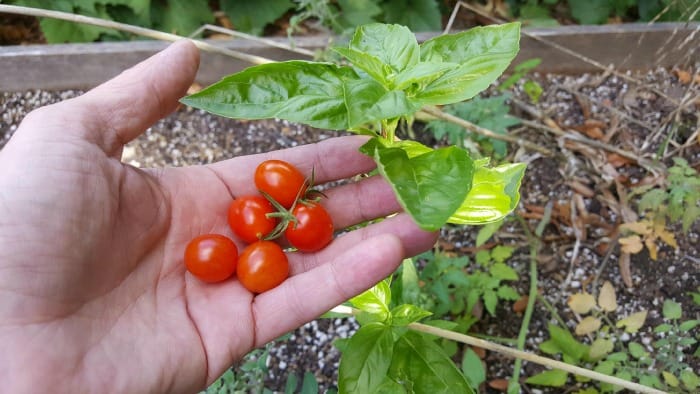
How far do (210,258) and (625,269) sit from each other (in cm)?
173

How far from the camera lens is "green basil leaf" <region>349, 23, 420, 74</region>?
1.47 metres

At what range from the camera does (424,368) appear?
1.60m

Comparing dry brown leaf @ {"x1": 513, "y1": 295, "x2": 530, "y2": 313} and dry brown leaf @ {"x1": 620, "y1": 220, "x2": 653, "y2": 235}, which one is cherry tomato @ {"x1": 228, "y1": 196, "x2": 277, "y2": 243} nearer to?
dry brown leaf @ {"x1": 513, "y1": 295, "x2": 530, "y2": 313}

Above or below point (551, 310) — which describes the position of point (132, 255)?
above

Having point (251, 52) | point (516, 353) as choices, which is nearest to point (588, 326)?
point (516, 353)

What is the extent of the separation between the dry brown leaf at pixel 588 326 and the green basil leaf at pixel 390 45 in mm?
1414

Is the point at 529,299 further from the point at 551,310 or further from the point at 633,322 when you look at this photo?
the point at 633,322

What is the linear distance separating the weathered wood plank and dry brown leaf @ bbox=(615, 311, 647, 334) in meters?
1.41

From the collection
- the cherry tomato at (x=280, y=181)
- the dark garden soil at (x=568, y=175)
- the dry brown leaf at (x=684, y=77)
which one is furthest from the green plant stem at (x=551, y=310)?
the dry brown leaf at (x=684, y=77)

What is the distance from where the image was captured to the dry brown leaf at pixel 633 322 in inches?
93.4

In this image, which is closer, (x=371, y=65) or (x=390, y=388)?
(x=371, y=65)

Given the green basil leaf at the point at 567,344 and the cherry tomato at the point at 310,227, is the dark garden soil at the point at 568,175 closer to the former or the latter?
the green basil leaf at the point at 567,344

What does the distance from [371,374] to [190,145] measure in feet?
6.36

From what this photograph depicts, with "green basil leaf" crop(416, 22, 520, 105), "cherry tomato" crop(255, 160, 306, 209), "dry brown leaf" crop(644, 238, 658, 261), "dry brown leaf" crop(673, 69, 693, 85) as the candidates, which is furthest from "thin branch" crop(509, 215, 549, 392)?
"dry brown leaf" crop(673, 69, 693, 85)
